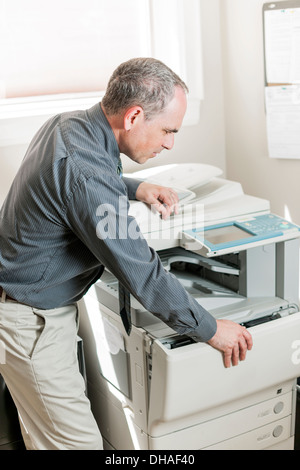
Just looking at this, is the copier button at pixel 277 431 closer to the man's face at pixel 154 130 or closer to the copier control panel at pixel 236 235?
the copier control panel at pixel 236 235

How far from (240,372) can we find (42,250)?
601 mm

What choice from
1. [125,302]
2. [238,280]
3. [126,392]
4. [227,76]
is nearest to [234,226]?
[238,280]

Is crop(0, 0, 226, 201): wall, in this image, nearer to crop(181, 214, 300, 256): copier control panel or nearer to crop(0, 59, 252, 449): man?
crop(181, 214, 300, 256): copier control panel

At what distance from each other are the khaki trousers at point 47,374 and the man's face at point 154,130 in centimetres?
48

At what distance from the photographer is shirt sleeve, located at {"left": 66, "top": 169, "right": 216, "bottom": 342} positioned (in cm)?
121

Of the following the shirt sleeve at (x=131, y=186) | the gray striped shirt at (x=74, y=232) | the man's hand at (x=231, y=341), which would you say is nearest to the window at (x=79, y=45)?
the shirt sleeve at (x=131, y=186)

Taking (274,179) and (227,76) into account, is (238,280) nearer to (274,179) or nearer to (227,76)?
(274,179)

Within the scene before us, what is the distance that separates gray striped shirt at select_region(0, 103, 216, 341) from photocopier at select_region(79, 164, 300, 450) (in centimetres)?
16

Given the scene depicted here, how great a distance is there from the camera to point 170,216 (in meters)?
1.64

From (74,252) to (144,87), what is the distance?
1.39 ft

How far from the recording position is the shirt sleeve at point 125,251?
1208 millimetres

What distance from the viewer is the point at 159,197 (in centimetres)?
165

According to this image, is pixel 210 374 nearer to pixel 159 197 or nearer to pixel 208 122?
pixel 159 197
